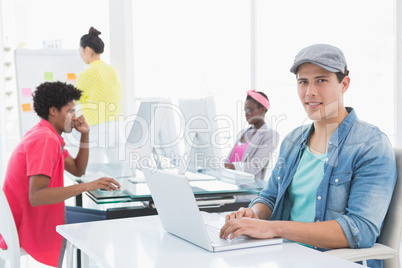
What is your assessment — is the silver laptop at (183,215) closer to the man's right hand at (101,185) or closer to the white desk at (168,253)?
the white desk at (168,253)

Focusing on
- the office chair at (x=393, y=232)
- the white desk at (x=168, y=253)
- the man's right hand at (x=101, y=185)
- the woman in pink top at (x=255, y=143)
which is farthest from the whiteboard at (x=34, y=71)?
the office chair at (x=393, y=232)

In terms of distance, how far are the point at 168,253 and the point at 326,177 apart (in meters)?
0.63

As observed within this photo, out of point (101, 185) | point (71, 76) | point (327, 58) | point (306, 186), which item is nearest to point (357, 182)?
point (306, 186)

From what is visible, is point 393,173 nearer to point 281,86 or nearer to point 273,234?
point 273,234

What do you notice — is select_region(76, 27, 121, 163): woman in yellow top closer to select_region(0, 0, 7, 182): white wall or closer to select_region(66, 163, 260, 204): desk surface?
select_region(0, 0, 7, 182): white wall

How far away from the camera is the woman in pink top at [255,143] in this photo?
3.14m

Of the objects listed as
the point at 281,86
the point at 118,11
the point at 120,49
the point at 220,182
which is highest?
the point at 118,11

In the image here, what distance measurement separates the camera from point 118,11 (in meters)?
4.45

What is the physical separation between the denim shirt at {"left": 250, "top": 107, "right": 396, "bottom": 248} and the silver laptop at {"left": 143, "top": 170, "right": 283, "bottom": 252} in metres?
0.26

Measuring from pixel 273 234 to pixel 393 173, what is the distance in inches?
17.7

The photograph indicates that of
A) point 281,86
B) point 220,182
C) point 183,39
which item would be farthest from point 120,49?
point 220,182

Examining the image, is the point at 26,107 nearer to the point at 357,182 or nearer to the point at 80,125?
the point at 80,125

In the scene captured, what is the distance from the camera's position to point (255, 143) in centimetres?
328

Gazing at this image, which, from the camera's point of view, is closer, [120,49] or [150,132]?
[150,132]
